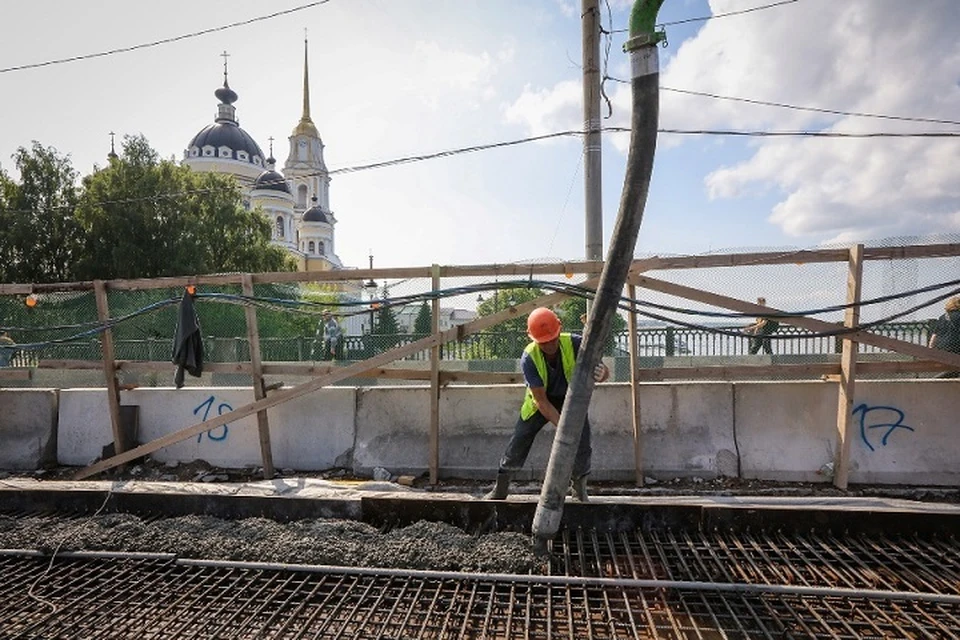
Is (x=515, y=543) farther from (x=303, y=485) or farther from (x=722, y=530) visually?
(x=303, y=485)

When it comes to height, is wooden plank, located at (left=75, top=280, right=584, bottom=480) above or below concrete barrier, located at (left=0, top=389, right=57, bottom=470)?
above

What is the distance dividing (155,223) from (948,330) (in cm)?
3040

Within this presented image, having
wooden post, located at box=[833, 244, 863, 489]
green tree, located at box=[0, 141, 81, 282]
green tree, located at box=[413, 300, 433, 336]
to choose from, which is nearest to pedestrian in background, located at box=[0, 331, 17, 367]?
green tree, located at box=[413, 300, 433, 336]

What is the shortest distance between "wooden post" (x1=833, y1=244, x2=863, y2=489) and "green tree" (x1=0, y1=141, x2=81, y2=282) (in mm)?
30266

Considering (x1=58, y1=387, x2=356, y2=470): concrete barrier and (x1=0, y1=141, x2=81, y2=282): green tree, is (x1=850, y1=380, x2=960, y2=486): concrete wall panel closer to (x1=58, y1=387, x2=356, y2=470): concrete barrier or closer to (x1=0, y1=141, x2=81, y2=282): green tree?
(x1=58, y1=387, x2=356, y2=470): concrete barrier

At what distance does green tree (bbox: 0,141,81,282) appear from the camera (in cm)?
2572

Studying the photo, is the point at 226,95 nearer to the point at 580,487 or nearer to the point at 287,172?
the point at 287,172

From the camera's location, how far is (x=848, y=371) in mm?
4934

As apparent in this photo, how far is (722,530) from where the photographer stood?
3.22m

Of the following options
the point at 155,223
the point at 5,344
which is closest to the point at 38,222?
the point at 155,223

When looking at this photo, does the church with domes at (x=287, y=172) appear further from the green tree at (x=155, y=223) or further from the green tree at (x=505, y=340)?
the green tree at (x=505, y=340)

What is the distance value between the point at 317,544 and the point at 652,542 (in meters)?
1.92

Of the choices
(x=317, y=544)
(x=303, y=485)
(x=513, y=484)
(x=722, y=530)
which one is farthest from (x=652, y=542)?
A: (x=303, y=485)

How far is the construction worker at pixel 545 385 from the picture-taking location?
407 cm
